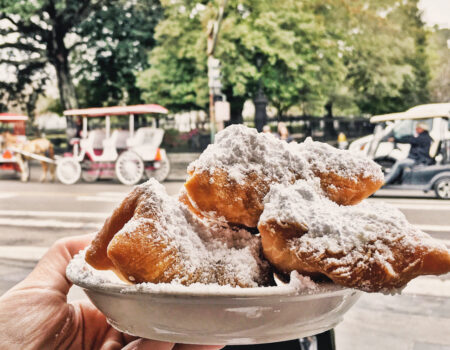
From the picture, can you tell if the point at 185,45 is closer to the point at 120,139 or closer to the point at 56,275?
the point at 120,139

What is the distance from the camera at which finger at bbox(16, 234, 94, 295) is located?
127 cm

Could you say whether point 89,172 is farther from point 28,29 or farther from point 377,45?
point 377,45

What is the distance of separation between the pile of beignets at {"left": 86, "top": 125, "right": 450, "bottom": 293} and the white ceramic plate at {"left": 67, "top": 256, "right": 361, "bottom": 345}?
0.04m

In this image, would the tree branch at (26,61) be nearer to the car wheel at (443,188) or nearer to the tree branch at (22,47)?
the tree branch at (22,47)

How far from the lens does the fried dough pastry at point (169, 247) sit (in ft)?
2.48

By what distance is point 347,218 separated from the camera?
0.77m

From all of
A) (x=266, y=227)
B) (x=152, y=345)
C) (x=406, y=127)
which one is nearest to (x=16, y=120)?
(x=406, y=127)

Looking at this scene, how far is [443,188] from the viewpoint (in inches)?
316

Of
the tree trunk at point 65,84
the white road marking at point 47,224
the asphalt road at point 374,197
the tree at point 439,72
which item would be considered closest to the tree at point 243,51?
the tree trunk at point 65,84

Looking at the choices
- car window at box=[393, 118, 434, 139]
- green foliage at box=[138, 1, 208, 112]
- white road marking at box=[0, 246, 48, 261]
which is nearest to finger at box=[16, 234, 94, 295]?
white road marking at box=[0, 246, 48, 261]

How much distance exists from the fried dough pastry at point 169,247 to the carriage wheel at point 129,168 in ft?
34.1

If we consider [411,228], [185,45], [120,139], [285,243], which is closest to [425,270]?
[411,228]

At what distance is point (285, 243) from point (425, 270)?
24cm

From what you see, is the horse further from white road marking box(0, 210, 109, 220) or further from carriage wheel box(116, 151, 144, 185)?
white road marking box(0, 210, 109, 220)
